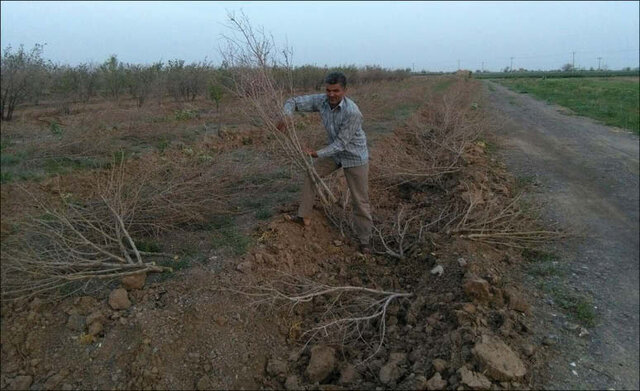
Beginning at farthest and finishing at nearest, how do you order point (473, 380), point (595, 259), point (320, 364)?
point (595, 259), point (320, 364), point (473, 380)

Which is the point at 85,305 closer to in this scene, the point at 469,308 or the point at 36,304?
the point at 36,304

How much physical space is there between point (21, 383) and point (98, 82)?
56.1ft

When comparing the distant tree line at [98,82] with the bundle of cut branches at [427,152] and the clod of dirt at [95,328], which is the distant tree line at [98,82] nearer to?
the bundle of cut branches at [427,152]

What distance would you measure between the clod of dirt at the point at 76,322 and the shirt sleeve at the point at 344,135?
2.36 meters

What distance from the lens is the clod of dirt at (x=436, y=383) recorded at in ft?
9.32

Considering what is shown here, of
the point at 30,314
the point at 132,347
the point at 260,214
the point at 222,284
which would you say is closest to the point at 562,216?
the point at 260,214

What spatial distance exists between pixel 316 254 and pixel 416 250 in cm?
98

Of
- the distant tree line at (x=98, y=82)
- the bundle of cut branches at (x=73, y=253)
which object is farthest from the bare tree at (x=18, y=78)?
the bundle of cut branches at (x=73, y=253)

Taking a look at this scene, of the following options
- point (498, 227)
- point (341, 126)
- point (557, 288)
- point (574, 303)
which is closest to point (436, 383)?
point (574, 303)

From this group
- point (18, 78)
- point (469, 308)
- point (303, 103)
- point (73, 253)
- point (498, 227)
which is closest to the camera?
point (469, 308)

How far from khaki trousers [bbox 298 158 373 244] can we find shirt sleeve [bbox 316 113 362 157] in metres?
0.32

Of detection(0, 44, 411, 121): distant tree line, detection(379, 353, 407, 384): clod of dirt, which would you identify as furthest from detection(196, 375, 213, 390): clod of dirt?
detection(0, 44, 411, 121): distant tree line

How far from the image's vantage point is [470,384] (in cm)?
278

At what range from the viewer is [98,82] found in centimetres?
1834
